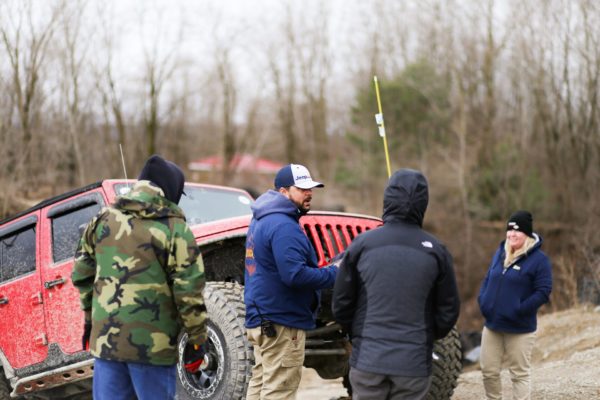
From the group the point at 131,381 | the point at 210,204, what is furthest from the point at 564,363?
the point at 131,381

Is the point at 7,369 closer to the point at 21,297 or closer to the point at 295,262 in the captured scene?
the point at 21,297

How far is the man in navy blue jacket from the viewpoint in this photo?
13.9 ft

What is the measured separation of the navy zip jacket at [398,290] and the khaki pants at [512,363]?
2.25m

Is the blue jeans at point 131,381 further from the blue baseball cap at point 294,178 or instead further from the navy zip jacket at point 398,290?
the blue baseball cap at point 294,178

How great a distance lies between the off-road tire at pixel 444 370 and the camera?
5.38 m

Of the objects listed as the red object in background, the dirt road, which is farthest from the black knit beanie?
the red object in background

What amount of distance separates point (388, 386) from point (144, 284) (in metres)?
1.31

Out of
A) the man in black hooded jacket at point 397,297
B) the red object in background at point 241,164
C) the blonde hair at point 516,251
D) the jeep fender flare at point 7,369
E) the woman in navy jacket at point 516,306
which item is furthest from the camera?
the red object in background at point 241,164

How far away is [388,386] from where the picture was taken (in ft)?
11.4

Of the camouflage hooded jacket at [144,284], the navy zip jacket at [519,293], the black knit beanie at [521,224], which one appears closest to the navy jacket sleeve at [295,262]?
the camouflage hooded jacket at [144,284]

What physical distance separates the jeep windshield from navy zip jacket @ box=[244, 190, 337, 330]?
6.18 ft

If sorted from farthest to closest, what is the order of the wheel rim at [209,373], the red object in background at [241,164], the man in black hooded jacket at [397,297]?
the red object in background at [241,164] → the wheel rim at [209,373] → the man in black hooded jacket at [397,297]

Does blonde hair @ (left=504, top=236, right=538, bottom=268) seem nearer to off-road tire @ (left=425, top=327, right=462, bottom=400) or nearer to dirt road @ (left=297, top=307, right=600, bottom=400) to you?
off-road tire @ (left=425, top=327, right=462, bottom=400)

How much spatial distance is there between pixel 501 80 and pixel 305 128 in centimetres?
1478
